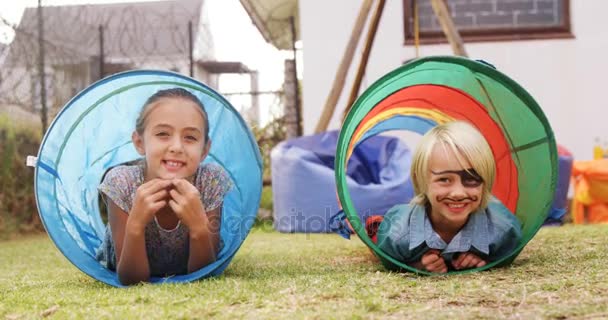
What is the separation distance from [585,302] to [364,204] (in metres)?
2.90

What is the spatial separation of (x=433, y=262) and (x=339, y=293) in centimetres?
61

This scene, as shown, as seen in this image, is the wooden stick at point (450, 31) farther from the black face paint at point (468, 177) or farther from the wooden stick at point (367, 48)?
the black face paint at point (468, 177)

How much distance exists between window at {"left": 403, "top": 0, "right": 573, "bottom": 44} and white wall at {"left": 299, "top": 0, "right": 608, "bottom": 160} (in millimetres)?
74

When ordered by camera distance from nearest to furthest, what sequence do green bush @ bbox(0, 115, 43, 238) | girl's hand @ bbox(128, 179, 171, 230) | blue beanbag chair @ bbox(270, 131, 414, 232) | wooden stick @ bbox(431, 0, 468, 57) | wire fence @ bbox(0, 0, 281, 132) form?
girl's hand @ bbox(128, 179, 171, 230) < blue beanbag chair @ bbox(270, 131, 414, 232) < wooden stick @ bbox(431, 0, 468, 57) < green bush @ bbox(0, 115, 43, 238) < wire fence @ bbox(0, 0, 281, 132)

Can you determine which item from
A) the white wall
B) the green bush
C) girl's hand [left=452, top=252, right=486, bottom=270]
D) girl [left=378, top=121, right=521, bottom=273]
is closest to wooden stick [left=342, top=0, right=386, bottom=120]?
the white wall

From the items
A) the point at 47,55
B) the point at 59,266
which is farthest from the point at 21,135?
the point at 59,266

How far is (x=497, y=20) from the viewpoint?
22.3ft

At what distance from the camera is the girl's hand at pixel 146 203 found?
8.55 ft

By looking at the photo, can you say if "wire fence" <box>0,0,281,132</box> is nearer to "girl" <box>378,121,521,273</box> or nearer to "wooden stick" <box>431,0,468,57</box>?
"wooden stick" <box>431,0,468,57</box>

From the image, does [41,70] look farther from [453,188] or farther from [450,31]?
[453,188]

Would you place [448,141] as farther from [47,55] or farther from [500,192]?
[47,55]

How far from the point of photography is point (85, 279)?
119 inches

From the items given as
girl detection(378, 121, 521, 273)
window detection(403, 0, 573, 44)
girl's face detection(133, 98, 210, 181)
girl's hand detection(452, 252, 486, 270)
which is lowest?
girl's hand detection(452, 252, 486, 270)

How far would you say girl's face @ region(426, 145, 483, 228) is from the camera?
2.80m
